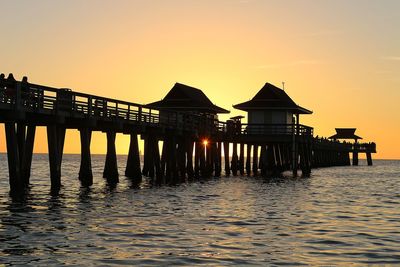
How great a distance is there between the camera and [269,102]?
179 ft

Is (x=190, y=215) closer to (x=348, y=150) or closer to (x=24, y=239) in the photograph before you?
(x=24, y=239)

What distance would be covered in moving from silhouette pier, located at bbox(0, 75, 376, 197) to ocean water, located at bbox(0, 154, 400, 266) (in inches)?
104

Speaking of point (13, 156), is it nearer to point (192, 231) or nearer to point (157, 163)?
point (192, 231)

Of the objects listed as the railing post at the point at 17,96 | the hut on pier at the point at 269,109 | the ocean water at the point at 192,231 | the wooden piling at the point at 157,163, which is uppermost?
the hut on pier at the point at 269,109

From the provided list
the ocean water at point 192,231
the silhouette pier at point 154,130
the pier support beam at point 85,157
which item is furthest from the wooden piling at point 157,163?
the ocean water at point 192,231

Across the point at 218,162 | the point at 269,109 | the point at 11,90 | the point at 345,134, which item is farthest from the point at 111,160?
the point at 345,134

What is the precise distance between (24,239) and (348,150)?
94511 mm

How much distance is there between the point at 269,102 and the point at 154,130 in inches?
773

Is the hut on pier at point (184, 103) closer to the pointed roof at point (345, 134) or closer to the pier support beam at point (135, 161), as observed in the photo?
the pier support beam at point (135, 161)

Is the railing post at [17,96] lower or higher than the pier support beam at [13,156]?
higher

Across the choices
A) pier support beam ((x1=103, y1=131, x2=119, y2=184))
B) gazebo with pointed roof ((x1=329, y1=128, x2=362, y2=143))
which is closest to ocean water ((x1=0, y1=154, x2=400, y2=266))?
pier support beam ((x1=103, y1=131, x2=119, y2=184))

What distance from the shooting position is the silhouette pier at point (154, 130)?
25062mm

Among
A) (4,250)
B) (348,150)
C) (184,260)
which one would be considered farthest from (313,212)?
(348,150)

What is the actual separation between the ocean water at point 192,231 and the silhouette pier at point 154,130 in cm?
263
